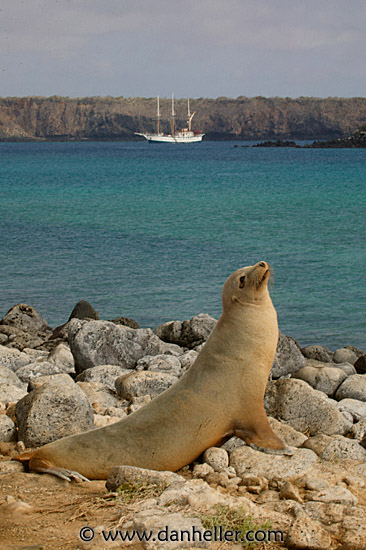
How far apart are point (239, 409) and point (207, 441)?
0.37m

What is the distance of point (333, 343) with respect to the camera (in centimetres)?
1375

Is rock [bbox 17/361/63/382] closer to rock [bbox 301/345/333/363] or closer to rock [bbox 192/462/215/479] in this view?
rock [bbox 192/462/215/479]

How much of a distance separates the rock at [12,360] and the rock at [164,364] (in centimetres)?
156

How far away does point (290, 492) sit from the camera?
5.14m

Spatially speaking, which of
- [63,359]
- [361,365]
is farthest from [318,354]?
[63,359]

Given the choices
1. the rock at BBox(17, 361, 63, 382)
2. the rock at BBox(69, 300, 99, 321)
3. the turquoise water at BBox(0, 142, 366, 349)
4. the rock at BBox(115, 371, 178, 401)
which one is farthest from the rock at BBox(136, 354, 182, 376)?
the turquoise water at BBox(0, 142, 366, 349)

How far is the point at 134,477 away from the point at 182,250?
18.5 meters

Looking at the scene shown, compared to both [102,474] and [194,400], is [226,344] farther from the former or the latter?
[102,474]

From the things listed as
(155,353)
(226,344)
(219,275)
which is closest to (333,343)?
(155,353)

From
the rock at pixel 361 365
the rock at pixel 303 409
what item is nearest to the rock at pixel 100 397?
the rock at pixel 303 409

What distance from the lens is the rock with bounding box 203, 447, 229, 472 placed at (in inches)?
225

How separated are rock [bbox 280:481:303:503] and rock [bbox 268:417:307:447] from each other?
1.10m

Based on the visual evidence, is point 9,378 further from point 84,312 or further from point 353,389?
point 84,312

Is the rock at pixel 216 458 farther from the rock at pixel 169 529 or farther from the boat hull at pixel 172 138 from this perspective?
the boat hull at pixel 172 138
